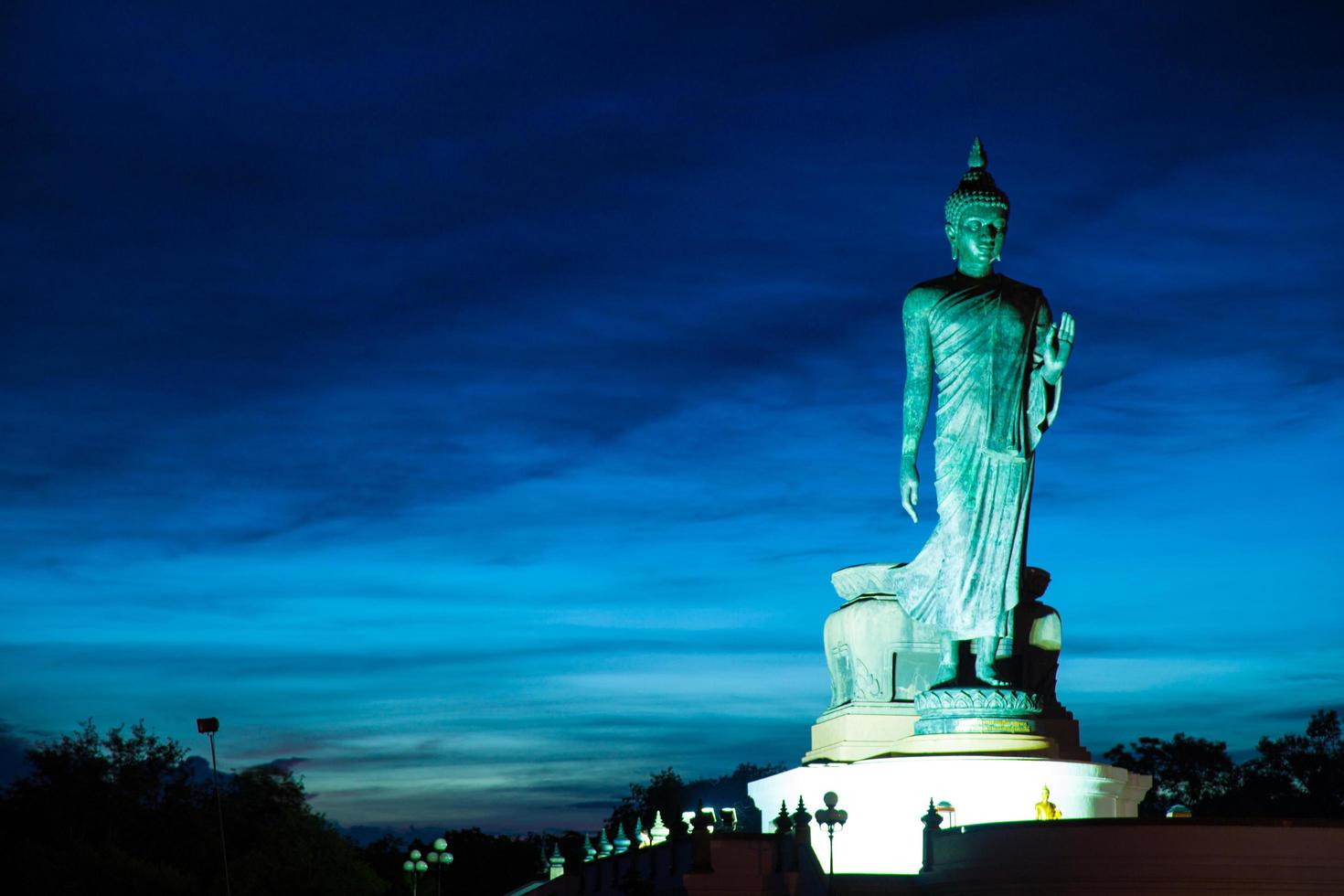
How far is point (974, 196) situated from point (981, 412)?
276 centimetres

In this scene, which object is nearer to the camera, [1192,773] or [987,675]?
[987,675]

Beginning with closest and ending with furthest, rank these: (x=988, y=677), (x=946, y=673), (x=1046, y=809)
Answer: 1. (x=1046, y=809)
2. (x=988, y=677)
3. (x=946, y=673)

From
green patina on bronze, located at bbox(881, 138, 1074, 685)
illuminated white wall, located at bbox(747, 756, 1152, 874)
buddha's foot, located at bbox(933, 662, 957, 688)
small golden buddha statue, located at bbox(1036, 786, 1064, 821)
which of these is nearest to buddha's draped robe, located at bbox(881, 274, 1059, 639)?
green patina on bronze, located at bbox(881, 138, 1074, 685)

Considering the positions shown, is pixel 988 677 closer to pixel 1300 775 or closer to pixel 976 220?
pixel 976 220

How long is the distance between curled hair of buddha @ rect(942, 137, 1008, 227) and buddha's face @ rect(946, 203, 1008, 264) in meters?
0.05

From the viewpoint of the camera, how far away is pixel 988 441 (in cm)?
2364

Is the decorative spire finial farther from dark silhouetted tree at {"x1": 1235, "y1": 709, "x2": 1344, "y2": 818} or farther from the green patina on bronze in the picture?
dark silhouetted tree at {"x1": 1235, "y1": 709, "x2": 1344, "y2": 818}

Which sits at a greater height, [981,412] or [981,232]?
[981,232]

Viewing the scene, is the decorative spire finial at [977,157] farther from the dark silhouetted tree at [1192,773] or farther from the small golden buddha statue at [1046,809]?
the dark silhouetted tree at [1192,773]

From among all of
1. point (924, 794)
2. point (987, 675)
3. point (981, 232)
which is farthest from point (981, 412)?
point (924, 794)

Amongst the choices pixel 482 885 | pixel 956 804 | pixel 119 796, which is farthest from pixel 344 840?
pixel 956 804

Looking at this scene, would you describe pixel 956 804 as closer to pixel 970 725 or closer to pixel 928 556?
pixel 970 725

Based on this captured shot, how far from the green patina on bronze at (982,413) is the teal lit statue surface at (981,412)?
0.01m

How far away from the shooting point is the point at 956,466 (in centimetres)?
2388
